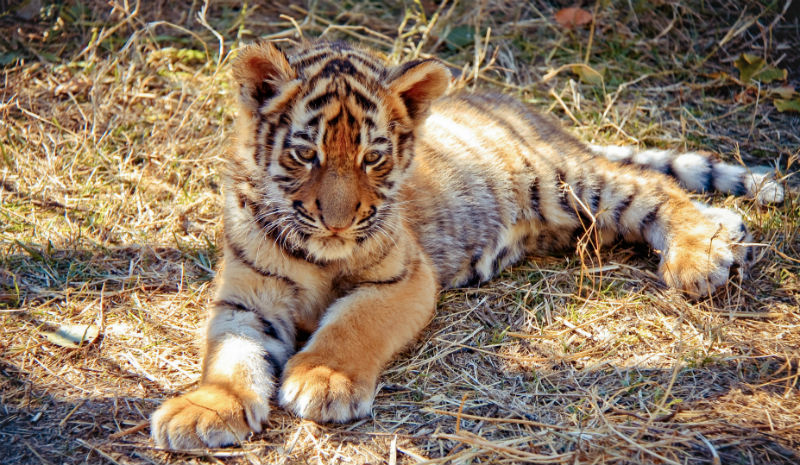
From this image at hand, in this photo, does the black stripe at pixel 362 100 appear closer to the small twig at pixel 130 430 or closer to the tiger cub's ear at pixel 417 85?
the tiger cub's ear at pixel 417 85

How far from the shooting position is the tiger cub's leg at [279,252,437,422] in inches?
119

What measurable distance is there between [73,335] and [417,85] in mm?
2019

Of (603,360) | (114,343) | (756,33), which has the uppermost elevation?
(756,33)

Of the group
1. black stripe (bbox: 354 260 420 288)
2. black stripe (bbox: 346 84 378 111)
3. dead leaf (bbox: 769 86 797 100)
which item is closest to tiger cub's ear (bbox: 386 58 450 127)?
black stripe (bbox: 346 84 378 111)

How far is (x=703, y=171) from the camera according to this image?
4.93m

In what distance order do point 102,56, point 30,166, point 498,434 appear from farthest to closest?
point 102,56 → point 30,166 → point 498,434

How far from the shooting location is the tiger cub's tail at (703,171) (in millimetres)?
4676

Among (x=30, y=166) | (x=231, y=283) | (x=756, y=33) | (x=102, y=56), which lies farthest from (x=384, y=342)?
(x=756, y=33)

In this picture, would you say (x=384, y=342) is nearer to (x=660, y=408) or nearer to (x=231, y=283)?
(x=231, y=283)

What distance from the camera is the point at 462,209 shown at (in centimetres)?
447

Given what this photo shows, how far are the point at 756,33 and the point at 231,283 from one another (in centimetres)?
493

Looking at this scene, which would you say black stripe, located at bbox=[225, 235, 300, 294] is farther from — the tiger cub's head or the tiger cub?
the tiger cub's head

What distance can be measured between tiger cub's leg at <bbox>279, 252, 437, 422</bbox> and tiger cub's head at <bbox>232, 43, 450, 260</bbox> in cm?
29

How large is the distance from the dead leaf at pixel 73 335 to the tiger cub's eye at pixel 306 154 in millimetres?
1346
